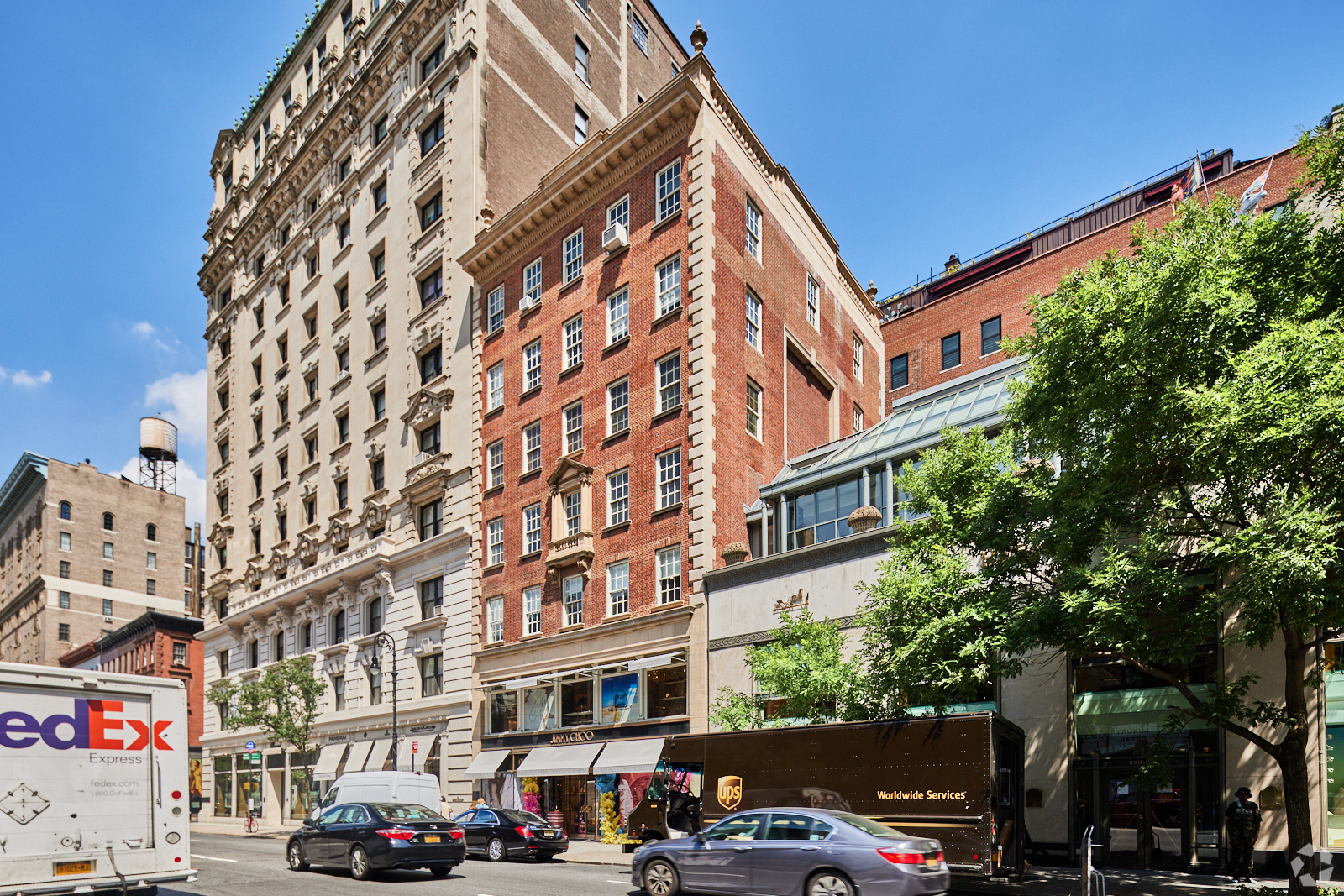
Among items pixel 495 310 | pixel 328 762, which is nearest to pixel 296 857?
pixel 495 310

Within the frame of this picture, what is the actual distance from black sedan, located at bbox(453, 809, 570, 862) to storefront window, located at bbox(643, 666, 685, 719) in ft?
19.6

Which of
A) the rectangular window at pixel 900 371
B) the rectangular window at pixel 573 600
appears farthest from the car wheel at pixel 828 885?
the rectangular window at pixel 900 371

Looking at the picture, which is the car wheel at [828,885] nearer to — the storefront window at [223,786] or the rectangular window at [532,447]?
the rectangular window at [532,447]

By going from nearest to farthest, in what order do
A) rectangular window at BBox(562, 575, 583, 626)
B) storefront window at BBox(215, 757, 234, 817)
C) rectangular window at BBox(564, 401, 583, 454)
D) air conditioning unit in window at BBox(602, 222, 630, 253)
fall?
rectangular window at BBox(562, 575, 583, 626) < air conditioning unit in window at BBox(602, 222, 630, 253) < rectangular window at BBox(564, 401, 583, 454) < storefront window at BBox(215, 757, 234, 817)

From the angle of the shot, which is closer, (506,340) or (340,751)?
(506,340)

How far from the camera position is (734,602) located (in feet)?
97.5

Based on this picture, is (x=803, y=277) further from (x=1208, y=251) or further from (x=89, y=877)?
(x=89, y=877)

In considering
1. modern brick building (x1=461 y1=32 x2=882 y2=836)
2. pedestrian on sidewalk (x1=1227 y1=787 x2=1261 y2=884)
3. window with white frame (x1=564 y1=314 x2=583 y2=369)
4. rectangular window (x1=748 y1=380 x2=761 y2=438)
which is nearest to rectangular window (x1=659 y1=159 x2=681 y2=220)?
modern brick building (x1=461 y1=32 x2=882 y2=836)

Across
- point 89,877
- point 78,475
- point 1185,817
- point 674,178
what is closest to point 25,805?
point 89,877

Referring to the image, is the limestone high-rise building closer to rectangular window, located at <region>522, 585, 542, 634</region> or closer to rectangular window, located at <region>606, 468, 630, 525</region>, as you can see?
rectangular window, located at <region>522, 585, 542, 634</region>

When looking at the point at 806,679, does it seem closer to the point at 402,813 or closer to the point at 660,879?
the point at 660,879

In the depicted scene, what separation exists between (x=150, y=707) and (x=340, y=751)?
3519 centimetres

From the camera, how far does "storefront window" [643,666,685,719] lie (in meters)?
30.6

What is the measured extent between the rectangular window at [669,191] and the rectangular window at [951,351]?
2004cm
